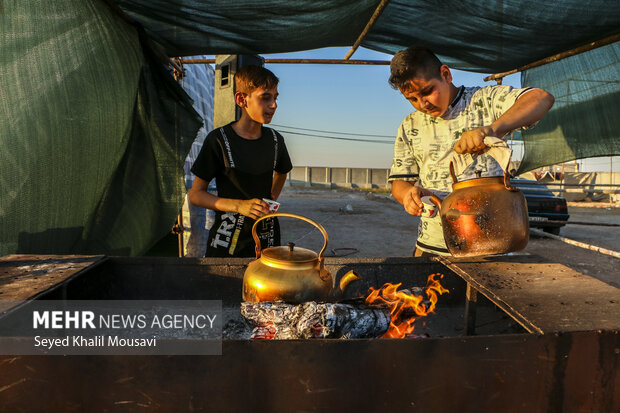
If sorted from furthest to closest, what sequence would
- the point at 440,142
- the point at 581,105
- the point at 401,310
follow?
the point at 581,105, the point at 440,142, the point at 401,310

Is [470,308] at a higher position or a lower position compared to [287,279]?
lower

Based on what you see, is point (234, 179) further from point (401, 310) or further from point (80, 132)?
point (401, 310)

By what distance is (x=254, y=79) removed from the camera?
7.16 feet

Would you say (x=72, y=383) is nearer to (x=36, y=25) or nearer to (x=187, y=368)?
(x=187, y=368)

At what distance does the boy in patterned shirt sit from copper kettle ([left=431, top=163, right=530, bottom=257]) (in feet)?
0.60

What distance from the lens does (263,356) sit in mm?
1086

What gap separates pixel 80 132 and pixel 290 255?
1706 mm

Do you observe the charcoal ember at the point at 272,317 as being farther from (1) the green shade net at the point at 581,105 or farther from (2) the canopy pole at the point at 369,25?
(1) the green shade net at the point at 581,105

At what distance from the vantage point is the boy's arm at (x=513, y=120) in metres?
1.50

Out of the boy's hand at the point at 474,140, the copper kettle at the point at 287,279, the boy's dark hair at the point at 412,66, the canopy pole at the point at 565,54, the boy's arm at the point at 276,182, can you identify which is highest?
the canopy pole at the point at 565,54

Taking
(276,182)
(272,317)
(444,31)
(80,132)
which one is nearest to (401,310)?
(272,317)

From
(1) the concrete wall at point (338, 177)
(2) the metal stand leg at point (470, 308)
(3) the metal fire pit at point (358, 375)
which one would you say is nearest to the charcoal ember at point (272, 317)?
(3) the metal fire pit at point (358, 375)

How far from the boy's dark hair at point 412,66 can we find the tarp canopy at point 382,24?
45.2 inches

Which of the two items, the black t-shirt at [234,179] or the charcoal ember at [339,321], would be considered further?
the black t-shirt at [234,179]
